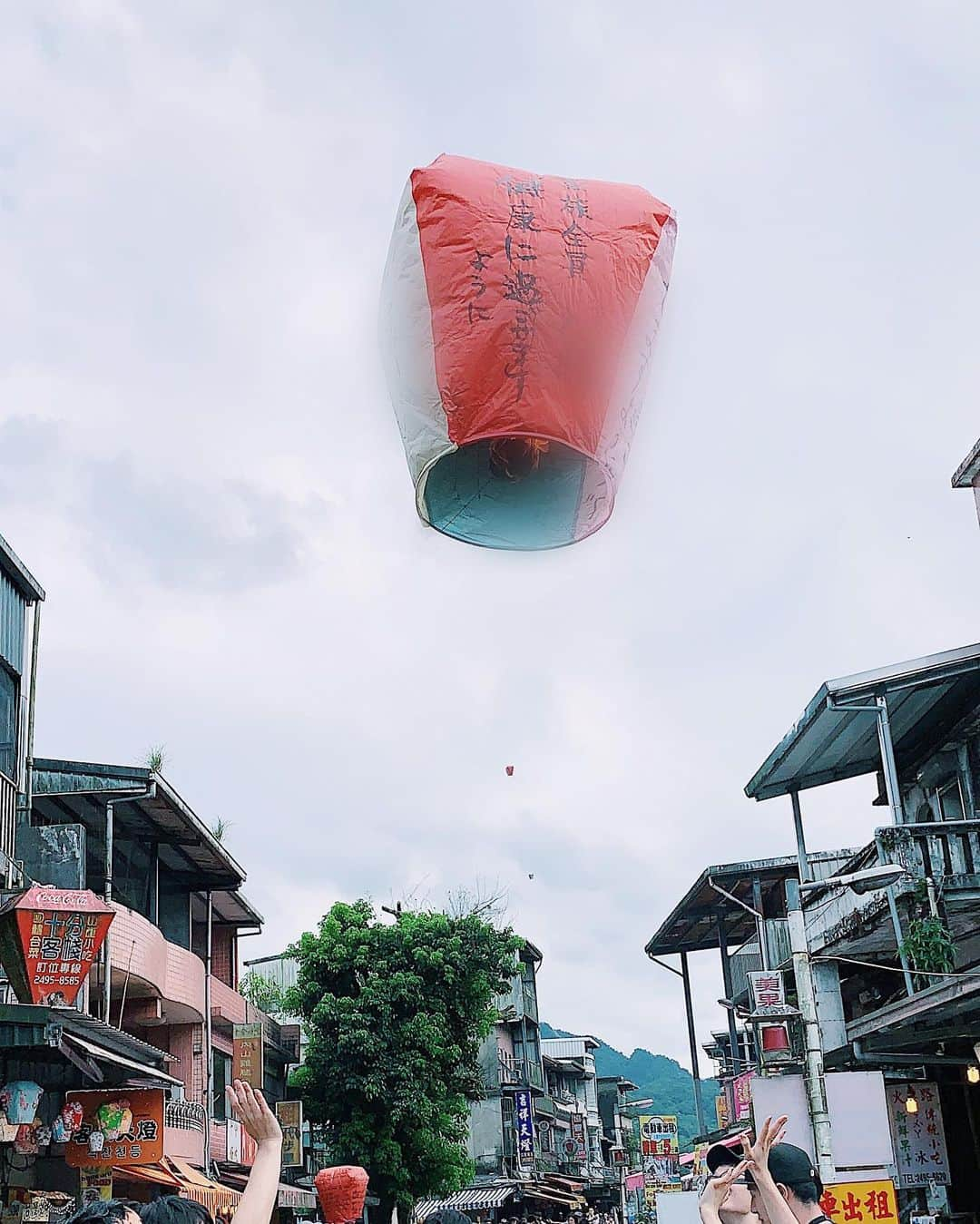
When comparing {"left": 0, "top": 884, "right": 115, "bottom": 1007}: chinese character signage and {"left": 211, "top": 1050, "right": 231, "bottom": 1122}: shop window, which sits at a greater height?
{"left": 0, "top": 884, "right": 115, "bottom": 1007}: chinese character signage

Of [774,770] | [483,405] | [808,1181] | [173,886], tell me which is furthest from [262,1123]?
[173,886]

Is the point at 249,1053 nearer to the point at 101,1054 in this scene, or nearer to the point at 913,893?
the point at 101,1054

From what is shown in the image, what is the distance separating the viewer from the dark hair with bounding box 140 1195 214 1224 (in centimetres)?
352

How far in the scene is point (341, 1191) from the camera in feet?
29.5

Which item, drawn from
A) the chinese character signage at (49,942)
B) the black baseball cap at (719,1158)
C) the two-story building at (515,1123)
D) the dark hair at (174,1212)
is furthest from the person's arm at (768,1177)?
the two-story building at (515,1123)

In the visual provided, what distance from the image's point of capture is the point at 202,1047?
76.3 feet

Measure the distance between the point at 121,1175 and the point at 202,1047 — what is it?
765cm

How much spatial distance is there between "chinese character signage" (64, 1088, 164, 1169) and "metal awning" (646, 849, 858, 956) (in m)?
12.0

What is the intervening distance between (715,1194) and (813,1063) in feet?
23.7

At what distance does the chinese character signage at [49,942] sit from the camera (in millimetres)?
11648

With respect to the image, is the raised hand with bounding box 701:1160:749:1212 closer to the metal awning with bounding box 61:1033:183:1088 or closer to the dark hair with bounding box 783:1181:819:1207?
the dark hair with bounding box 783:1181:819:1207

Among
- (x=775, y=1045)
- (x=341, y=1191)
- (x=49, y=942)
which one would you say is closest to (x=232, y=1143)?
(x=775, y=1045)

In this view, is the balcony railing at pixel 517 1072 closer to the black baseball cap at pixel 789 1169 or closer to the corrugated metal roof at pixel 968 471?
the corrugated metal roof at pixel 968 471

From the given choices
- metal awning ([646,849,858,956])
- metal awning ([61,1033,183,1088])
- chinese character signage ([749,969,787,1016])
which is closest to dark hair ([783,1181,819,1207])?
metal awning ([61,1033,183,1088])
